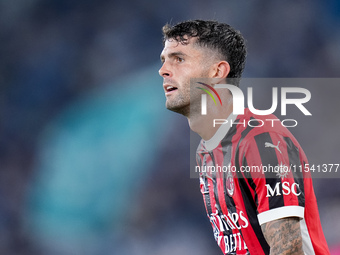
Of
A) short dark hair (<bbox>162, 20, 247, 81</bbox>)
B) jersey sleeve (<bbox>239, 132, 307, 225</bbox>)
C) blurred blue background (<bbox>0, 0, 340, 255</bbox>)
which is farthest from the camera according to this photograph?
blurred blue background (<bbox>0, 0, 340, 255</bbox>)

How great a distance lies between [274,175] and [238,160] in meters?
0.32

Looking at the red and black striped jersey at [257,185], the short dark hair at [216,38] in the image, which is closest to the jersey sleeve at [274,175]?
the red and black striped jersey at [257,185]

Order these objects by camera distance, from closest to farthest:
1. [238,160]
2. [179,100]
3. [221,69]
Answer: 1. [238,160]
2. [179,100]
3. [221,69]

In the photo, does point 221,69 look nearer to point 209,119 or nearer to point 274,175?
point 209,119

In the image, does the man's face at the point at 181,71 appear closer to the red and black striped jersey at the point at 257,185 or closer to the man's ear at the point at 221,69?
the man's ear at the point at 221,69

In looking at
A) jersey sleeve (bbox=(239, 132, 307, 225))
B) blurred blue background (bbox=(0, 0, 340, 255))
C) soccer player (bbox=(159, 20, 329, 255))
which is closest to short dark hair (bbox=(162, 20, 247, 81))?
soccer player (bbox=(159, 20, 329, 255))

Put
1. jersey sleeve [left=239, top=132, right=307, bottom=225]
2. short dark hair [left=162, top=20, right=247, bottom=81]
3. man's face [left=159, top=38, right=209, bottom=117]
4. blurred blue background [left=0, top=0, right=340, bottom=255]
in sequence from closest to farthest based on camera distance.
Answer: jersey sleeve [left=239, top=132, right=307, bottom=225]
man's face [left=159, top=38, right=209, bottom=117]
short dark hair [left=162, top=20, right=247, bottom=81]
blurred blue background [left=0, top=0, right=340, bottom=255]

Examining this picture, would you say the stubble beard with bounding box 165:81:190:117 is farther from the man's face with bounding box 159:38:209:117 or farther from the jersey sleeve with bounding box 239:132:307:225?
the jersey sleeve with bounding box 239:132:307:225

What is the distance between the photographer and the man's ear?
277 centimetres

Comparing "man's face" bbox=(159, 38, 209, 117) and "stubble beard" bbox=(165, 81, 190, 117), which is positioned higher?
"man's face" bbox=(159, 38, 209, 117)

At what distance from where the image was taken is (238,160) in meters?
2.44

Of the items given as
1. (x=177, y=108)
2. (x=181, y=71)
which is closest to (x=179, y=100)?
(x=177, y=108)

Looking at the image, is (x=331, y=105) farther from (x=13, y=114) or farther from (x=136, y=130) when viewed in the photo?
(x=13, y=114)

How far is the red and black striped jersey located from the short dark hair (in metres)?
0.43
